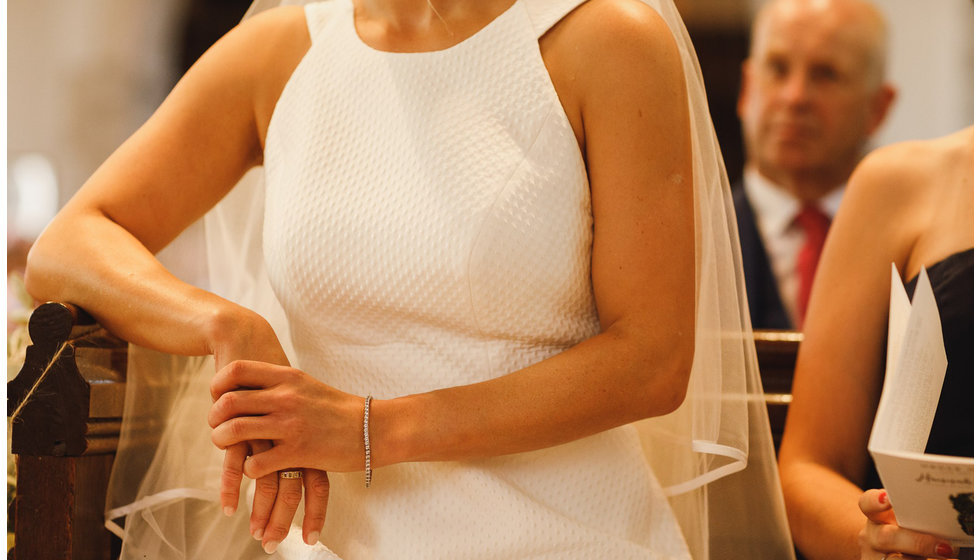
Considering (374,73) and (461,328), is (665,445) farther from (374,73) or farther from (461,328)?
(374,73)

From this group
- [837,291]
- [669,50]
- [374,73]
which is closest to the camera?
[669,50]

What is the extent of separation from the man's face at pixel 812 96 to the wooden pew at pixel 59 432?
95.5 inches

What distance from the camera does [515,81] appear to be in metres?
Result: 1.16

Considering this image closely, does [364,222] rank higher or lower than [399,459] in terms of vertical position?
higher

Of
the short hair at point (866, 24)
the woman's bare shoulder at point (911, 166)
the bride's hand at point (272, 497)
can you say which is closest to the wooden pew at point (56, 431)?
the bride's hand at point (272, 497)

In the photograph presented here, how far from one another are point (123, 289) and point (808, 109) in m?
2.51

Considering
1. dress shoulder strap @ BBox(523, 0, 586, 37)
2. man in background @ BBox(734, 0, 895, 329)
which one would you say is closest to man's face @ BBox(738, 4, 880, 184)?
man in background @ BBox(734, 0, 895, 329)

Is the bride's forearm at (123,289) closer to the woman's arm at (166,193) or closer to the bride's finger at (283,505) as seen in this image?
the woman's arm at (166,193)

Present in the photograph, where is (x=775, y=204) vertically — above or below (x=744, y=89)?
below

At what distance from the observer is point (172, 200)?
4.26ft

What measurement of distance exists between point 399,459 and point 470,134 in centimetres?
38

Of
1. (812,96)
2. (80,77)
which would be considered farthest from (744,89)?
(80,77)

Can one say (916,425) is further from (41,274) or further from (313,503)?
(41,274)

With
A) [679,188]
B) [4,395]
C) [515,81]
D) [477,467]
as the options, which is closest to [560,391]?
[477,467]
